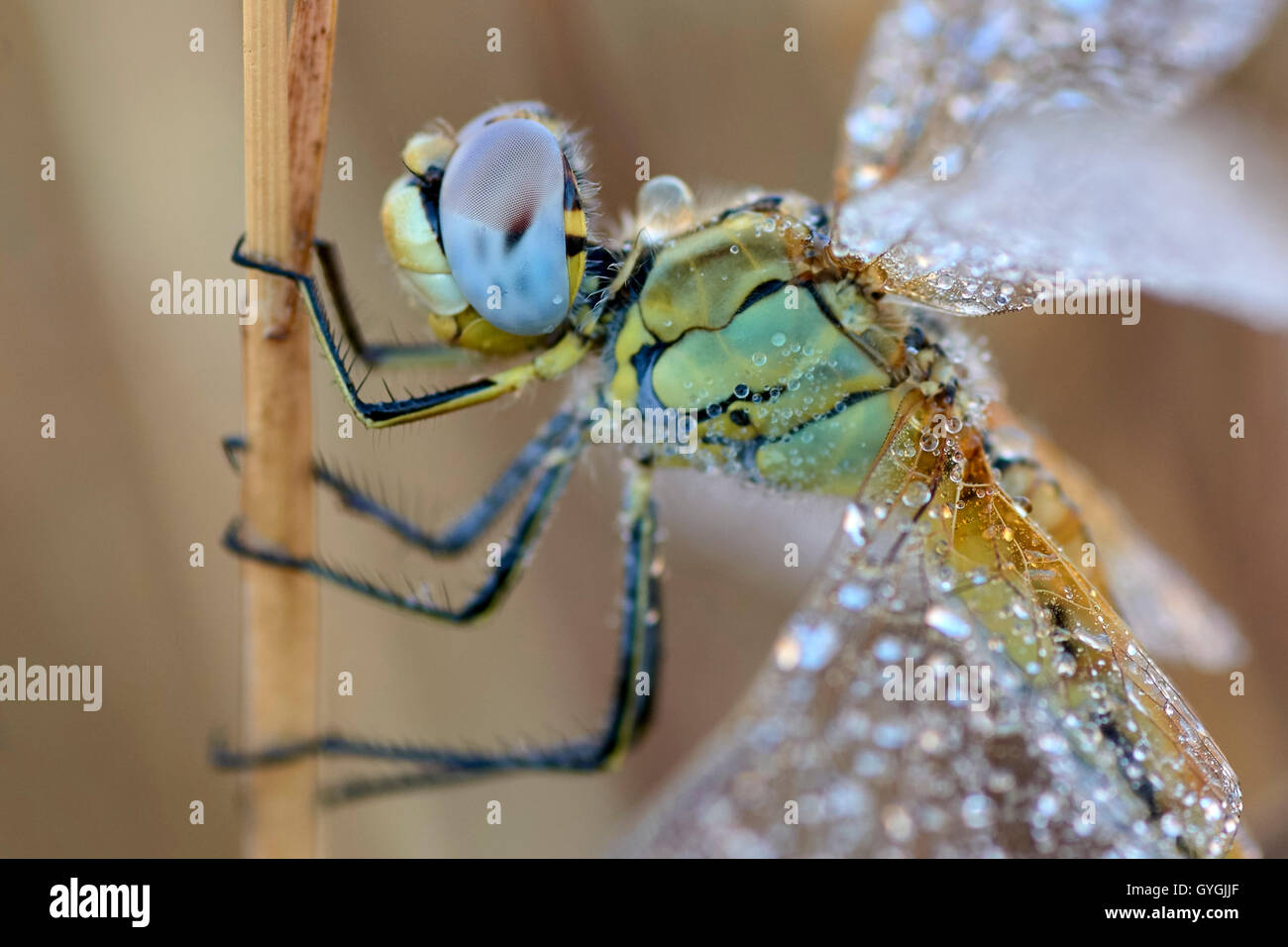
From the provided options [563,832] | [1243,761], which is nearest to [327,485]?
[563,832]

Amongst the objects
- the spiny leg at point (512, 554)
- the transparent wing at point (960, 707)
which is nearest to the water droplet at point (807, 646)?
the transparent wing at point (960, 707)

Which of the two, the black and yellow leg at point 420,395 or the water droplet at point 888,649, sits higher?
the black and yellow leg at point 420,395

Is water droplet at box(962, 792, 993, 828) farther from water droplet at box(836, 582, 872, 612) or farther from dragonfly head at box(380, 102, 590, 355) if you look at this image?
dragonfly head at box(380, 102, 590, 355)

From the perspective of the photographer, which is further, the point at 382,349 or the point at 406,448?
the point at 406,448

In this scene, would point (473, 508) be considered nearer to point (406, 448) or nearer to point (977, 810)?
point (406, 448)

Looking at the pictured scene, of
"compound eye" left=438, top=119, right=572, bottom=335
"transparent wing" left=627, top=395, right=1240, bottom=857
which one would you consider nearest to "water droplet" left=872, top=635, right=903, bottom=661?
"transparent wing" left=627, top=395, right=1240, bottom=857

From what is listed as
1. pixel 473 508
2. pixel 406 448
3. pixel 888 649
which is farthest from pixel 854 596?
pixel 406 448

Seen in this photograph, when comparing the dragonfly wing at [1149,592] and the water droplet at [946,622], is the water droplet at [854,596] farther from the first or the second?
the dragonfly wing at [1149,592]
